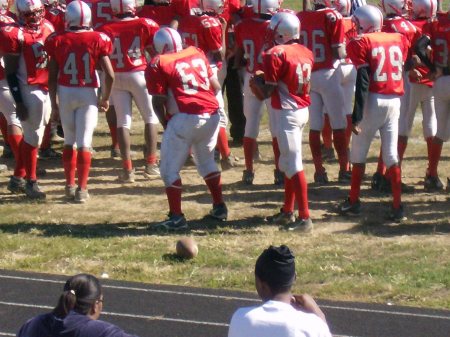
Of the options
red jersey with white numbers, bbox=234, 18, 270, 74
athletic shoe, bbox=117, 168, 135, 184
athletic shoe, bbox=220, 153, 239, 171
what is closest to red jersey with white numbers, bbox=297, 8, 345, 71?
red jersey with white numbers, bbox=234, 18, 270, 74

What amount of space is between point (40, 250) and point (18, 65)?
2.27 meters

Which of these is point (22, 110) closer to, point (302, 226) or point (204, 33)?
point (204, 33)

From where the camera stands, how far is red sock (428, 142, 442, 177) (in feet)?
37.0

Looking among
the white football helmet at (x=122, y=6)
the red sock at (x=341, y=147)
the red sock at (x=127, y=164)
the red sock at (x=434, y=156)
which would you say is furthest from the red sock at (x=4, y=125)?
the red sock at (x=434, y=156)

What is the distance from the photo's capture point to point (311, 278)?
8.88 meters

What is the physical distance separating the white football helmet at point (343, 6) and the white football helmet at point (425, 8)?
714 millimetres

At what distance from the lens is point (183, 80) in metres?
9.90

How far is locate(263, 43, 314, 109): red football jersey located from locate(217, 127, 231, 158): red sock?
92.4 inches

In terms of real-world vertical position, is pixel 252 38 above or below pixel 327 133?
→ above

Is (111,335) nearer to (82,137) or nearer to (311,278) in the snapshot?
(311,278)

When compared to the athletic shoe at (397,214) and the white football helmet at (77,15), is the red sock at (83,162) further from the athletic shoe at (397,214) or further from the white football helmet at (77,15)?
the athletic shoe at (397,214)

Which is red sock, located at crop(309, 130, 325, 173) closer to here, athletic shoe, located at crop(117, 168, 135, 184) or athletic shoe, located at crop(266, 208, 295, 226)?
athletic shoe, located at crop(266, 208, 295, 226)

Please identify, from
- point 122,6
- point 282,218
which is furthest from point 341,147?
point 122,6

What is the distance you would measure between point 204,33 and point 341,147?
181 centimetres
